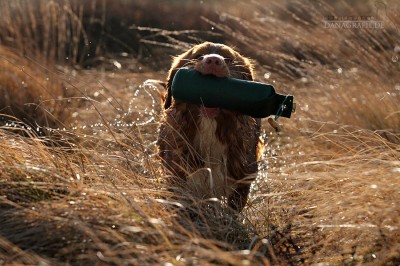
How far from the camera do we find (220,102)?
4617 mm

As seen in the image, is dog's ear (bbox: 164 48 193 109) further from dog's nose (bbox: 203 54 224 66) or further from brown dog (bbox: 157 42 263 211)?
dog's nose (bbox: 203 54 224 66)

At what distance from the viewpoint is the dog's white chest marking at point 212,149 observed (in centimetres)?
478

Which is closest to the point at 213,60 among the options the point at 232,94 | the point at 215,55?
the point at 215,55

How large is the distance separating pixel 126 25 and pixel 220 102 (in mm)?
7275

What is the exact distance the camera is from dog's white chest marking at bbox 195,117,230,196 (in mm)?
4777

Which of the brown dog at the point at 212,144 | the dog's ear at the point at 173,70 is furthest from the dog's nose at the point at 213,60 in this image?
the dog's ear at the point at 173,70

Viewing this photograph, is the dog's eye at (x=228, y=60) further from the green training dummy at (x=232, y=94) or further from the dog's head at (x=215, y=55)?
the green training dummy at (x=232, y=94)

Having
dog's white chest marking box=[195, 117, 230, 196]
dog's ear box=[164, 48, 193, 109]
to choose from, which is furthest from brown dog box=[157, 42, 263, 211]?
dog's ear box=[164, 48, 193, 109]

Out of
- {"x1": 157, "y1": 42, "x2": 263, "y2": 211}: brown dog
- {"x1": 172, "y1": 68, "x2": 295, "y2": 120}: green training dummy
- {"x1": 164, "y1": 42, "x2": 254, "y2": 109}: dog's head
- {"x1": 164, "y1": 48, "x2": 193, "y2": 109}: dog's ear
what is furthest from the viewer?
{"x1": 164, "y1": 48, "x2": 193, "y2": 109}: dog's ear

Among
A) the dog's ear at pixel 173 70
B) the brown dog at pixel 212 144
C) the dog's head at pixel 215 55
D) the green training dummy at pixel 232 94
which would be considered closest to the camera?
the green training dummy at pixel 232 94

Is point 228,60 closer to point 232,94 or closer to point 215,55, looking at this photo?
point 215,55


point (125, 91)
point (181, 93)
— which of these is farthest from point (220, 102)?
point (125, 91)

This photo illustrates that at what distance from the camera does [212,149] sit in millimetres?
4832

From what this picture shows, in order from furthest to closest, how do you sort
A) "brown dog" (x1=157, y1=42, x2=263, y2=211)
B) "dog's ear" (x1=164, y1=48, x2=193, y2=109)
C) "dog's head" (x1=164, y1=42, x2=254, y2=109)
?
"dog's ear" (x1=164, y1=48, x2=193, y2=109) → "dog's head" (x1=164, y1=42, x2=254, y2=109) → "brown dog" (x1=157, y1=42, x2=263, y2=211)
